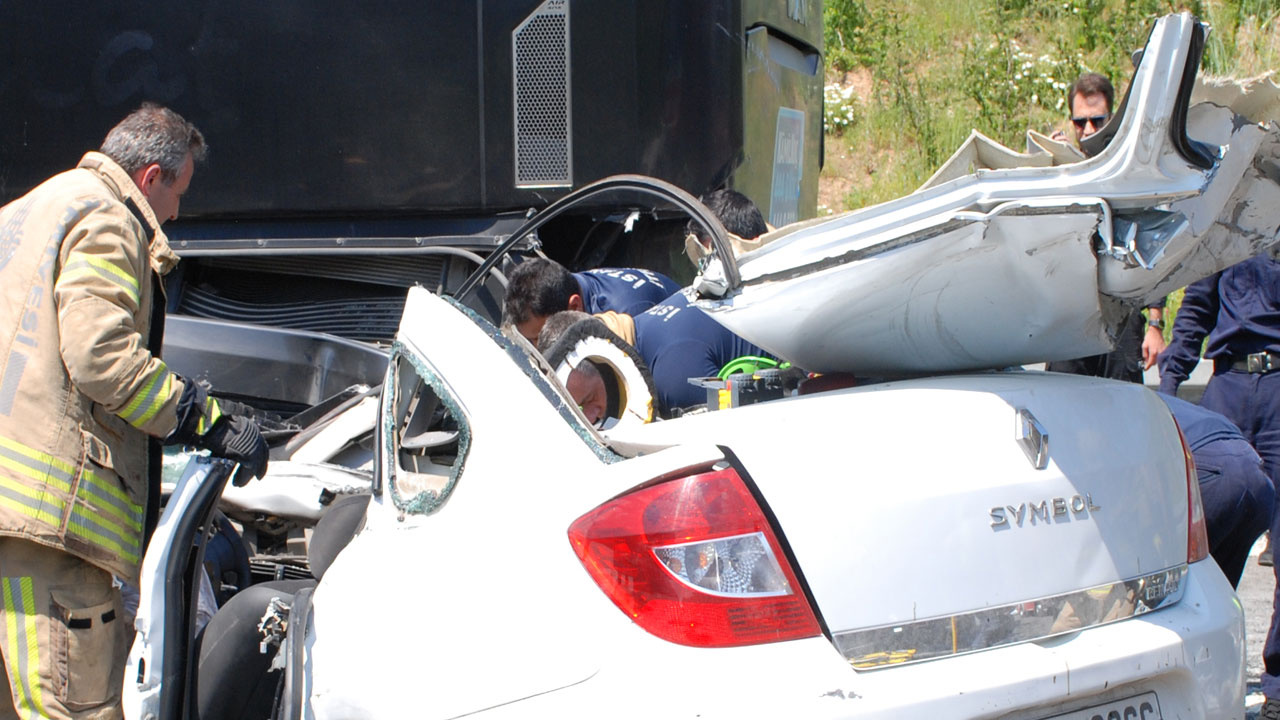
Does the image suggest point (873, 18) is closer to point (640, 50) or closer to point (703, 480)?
point (640, 50)

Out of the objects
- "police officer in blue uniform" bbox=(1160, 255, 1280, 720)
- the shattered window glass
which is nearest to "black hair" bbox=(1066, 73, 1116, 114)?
"police officer in blue uniform" bbox=(1160, 255, 1280, 720)

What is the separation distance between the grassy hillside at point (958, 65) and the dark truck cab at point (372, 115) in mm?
7441

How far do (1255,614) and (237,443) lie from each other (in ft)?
13.4

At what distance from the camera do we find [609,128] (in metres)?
5.07

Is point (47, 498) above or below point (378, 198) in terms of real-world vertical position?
below

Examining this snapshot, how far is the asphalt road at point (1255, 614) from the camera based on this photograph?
→ 3.95m

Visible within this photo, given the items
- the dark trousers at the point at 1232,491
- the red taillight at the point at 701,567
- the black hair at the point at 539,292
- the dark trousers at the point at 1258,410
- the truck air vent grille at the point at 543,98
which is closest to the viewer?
the red taillight at the point at 701,567

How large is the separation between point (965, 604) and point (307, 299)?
422cm

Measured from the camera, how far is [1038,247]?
1.95 meters

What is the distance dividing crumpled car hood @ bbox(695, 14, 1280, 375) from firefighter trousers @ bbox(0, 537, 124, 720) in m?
1.66

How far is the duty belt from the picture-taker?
393 cm

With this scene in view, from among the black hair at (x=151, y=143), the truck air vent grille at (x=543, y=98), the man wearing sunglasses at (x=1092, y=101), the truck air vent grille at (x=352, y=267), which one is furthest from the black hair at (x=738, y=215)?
the black hair at (x=151, y=143)

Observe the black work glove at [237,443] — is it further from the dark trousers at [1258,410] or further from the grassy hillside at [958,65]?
the grassy hillside at [958,65]

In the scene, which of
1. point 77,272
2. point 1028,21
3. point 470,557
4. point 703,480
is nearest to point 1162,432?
point 703,480
